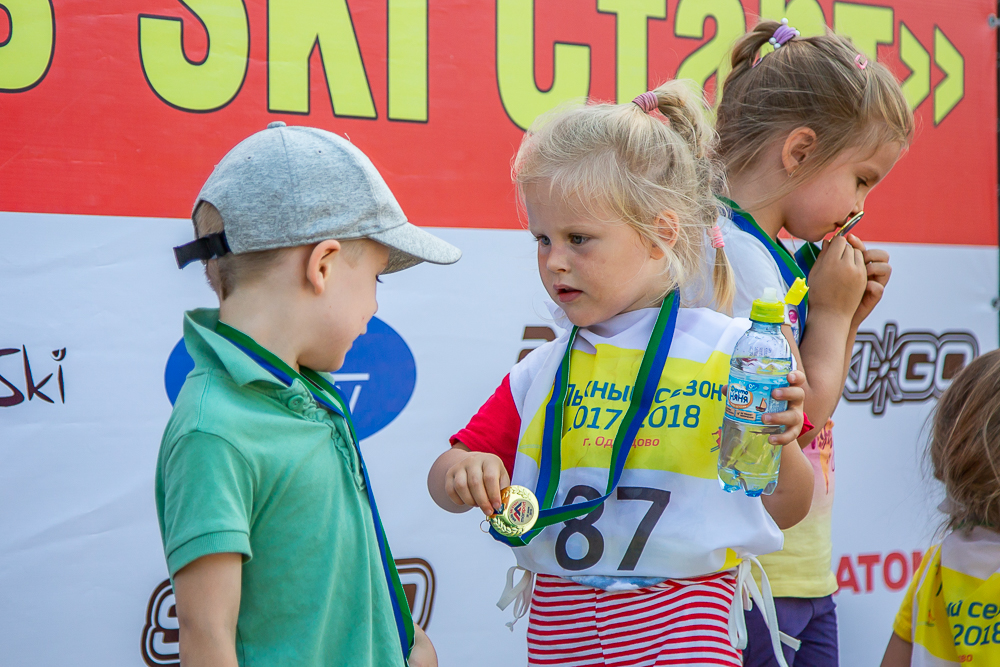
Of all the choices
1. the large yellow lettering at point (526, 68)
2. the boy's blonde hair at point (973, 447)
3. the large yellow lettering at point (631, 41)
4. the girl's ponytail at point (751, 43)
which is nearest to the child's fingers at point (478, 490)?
the boy's blonde hair at point (973, 447)

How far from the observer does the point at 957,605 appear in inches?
62.6

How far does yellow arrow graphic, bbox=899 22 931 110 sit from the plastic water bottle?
6.59 ft

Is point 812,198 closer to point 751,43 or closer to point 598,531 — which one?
point 751,43

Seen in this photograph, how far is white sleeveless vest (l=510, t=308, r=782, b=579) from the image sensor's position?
4.43 ft

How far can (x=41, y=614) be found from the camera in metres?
1.91

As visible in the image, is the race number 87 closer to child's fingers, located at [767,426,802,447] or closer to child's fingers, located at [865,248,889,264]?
child's fingers, located at [767,426,802,447]

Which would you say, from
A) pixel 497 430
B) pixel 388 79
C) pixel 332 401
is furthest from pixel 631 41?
pixel 332 401

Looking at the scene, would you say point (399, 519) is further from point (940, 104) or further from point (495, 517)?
point (940, 104)

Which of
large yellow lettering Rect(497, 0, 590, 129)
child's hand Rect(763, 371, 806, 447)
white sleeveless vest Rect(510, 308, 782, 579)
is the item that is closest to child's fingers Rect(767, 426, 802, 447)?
child's hand Rect(763, 371, 806, 447)

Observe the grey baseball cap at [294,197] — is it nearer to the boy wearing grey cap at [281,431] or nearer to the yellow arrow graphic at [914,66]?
the boy wearing grey cap at [281,431]

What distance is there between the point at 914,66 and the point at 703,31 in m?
0.83

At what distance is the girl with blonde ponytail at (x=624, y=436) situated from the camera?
1349mm

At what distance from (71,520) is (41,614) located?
0.70ft

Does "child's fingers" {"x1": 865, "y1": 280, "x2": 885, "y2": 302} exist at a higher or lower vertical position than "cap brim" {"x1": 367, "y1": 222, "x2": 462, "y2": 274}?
lower
